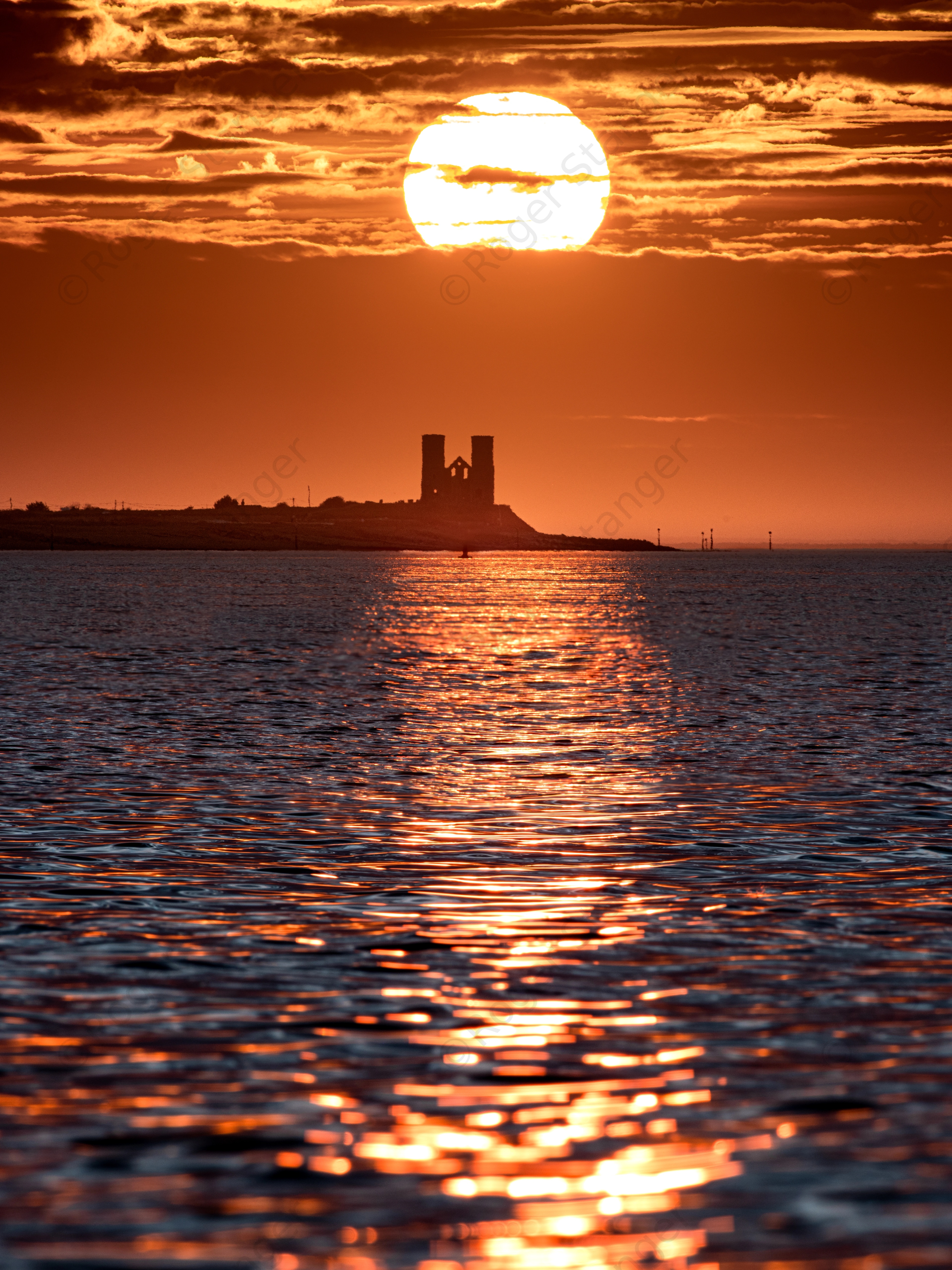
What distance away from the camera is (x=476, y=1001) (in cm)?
1262

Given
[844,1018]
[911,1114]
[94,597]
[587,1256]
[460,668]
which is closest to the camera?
[587,1256]

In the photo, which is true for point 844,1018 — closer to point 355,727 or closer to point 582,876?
point 582,876

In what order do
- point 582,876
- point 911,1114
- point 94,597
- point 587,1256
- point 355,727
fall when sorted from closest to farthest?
point 587,1256 < point 911,1114 < point 582,876 < point 355,727 < point 94,597

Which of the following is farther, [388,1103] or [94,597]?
[94,597]

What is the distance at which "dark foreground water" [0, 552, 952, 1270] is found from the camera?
324 inches

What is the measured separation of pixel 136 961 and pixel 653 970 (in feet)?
15.5

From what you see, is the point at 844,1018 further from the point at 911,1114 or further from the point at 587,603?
the point at 587,603

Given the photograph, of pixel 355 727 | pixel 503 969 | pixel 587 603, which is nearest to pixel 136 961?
pixel 503 969

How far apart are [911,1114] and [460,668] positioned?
49.6m

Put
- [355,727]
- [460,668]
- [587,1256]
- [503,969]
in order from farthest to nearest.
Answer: [460,668] < [355,727] < [503,969] < [587,1256]

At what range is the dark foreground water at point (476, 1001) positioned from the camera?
823 cm

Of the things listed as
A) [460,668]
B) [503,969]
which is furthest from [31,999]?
[460,668]

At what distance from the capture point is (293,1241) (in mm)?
7922

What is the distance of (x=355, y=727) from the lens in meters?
36.5
